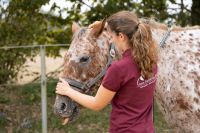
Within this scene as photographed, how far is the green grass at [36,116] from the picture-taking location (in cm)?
725

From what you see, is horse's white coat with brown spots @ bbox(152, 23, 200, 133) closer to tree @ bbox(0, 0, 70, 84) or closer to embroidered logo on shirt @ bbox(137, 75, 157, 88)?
embroidered logo on shirt @ bbox(137, 75, 157, 88)

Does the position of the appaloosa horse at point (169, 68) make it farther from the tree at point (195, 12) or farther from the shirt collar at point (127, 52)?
the tree at point (195, 12)

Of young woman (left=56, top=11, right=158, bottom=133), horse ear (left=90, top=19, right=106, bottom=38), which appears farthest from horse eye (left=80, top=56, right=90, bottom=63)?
young woman (left=56, top=11, right=158, bottom=133)

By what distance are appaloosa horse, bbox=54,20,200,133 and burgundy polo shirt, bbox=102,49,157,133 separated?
898 millimetres

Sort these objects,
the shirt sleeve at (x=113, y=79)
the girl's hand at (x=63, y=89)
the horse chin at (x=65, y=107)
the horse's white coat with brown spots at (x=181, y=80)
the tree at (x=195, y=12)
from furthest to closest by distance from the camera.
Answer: the tree at (x=195, y=12), the horse's white coat with brown spots at (x=181, y=80), the horse chin at (x=65, y=107), the girl's hand at (x=63, y=89), the shirt sleeve at (x=113, y=79)

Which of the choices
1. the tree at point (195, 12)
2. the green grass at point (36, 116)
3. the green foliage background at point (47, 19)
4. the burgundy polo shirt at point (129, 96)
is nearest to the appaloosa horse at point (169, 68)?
the burgundy polo shirt at point (129, 96)

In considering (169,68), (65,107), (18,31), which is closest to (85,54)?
(65,107)

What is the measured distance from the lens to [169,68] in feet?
12.5

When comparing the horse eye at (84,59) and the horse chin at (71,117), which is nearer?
the horse chin at (71,117)

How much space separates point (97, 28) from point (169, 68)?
0.74 meters

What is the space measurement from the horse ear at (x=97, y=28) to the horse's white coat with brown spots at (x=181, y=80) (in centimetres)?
56

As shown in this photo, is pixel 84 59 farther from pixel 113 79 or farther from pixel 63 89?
pixel 113 79

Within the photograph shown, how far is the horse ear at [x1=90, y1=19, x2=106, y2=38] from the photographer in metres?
3.74

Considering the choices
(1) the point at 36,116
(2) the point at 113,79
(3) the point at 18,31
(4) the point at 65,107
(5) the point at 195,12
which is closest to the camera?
(2) the point at 113,79
